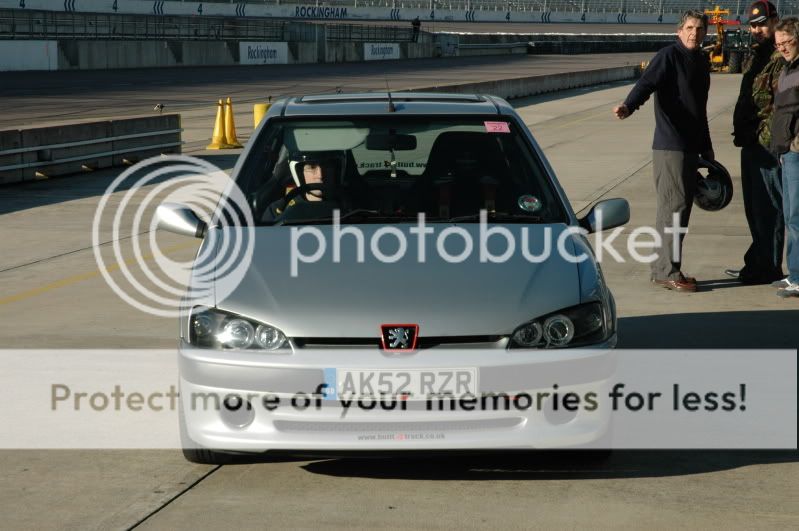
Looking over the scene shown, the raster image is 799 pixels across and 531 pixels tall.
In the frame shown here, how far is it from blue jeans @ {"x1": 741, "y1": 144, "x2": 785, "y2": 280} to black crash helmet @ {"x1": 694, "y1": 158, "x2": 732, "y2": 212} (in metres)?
0.16

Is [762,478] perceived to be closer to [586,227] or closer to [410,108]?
[586,227]

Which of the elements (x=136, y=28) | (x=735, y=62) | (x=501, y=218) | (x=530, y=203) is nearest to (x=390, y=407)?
(x=501, y=218)

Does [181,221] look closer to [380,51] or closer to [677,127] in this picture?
[677,127]

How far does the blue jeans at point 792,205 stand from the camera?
913 cm

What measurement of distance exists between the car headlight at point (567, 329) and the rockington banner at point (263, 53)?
6015cm

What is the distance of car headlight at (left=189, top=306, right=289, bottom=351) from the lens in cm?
489

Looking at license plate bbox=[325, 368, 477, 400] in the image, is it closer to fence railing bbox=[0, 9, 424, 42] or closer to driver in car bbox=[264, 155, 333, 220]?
driver in car bbox=[264, 155, 333, 220]

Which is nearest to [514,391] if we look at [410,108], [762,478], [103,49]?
[762,478]

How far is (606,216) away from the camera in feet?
20.1

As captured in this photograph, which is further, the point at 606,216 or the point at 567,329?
the point at 606,216

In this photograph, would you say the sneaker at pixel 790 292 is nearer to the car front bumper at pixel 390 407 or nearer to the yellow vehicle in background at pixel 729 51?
the car front bumper at pixel 390 407

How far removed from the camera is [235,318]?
499 centimetres

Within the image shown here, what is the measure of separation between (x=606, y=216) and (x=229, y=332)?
2.04 m

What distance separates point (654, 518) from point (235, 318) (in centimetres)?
173
